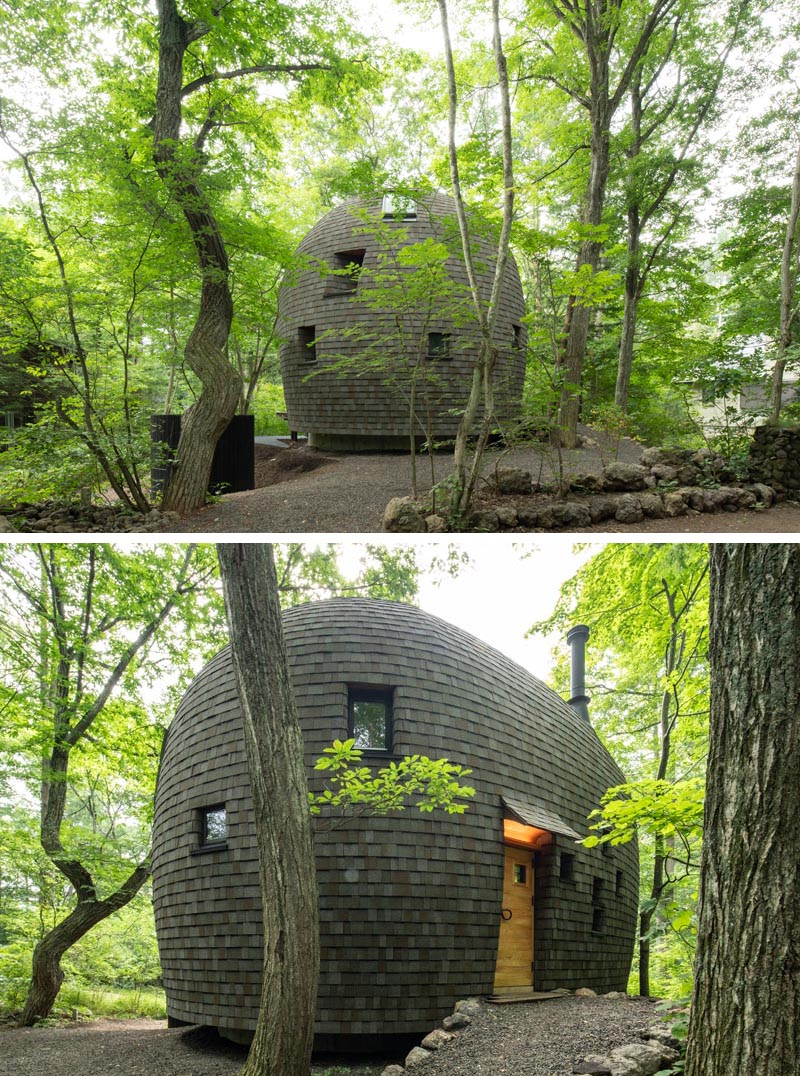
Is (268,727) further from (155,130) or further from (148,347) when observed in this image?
(148,347)

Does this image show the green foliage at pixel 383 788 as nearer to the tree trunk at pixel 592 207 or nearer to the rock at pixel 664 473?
the rock at pixel 664 473

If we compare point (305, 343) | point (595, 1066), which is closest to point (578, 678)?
point (595, 1066)

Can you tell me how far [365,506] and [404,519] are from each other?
0.78 m

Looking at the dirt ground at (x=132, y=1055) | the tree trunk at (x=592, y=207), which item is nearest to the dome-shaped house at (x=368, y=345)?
the tree trunk at (x=592, y=207)

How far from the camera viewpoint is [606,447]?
Answer: 870 cm

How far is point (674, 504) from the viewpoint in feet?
19.9

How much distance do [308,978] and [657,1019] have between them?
7.94 feet

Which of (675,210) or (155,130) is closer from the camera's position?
(155,130)

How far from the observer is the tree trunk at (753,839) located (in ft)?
8.24

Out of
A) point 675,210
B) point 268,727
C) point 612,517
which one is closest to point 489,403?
point 612,517

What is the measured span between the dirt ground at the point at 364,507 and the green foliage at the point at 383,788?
1815 mm

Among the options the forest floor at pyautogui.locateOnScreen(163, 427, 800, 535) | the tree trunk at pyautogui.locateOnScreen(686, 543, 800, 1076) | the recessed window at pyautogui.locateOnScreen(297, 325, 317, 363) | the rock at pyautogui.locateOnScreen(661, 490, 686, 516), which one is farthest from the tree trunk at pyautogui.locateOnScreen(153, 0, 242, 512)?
the tree trunk at pyautogui.locateOnScreen(686, 543, 800, 1076)

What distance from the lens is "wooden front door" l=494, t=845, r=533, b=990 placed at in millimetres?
5934

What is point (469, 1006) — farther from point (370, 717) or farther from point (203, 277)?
point (203, 277)
